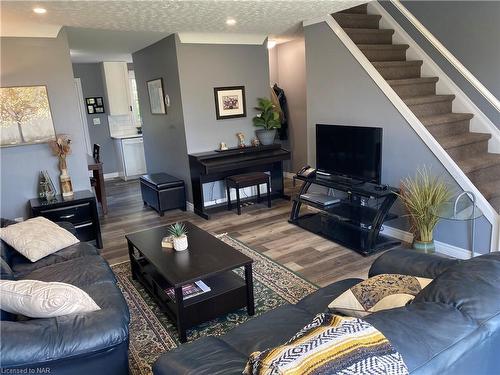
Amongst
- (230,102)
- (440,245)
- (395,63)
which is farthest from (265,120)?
(440,245)

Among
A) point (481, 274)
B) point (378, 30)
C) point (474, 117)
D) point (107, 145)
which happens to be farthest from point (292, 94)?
point (481, 274)

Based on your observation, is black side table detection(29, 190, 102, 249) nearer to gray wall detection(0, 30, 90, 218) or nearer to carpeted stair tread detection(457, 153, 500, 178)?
gray wall detection(0, 30, 90, 218)

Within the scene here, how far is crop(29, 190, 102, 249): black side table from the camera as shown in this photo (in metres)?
3.83

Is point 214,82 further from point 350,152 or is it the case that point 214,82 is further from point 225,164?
point 350,152

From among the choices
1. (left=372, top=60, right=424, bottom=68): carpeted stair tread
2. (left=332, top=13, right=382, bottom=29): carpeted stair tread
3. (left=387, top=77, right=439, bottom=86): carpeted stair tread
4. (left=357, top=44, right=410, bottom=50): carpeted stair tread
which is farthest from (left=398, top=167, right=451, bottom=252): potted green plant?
(left=332, top=13, right=382, bottom=29): carpeted stair tread

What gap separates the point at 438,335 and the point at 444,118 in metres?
3.49

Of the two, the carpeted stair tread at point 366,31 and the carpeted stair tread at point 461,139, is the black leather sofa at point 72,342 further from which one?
the carpeted stair tread at point 366,31

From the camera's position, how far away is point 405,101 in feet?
13.2

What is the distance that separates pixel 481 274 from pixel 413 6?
14.2 feet

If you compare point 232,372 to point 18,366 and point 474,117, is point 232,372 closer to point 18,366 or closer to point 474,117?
point 18,366

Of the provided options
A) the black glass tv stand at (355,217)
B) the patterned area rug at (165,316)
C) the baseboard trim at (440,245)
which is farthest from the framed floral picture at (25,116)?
the baseboard trim at (440,245)

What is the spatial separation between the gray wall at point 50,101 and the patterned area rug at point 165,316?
148cm

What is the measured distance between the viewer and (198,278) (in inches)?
93.1

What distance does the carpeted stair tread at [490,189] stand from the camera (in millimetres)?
3500
